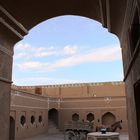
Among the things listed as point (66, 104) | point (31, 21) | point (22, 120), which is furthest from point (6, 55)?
Answer: point (66, 104)

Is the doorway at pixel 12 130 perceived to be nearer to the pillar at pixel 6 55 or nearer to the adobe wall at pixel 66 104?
the adobe wall at pixel 66 104

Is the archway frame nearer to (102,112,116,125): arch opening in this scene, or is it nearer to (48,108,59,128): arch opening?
(102,112,116,125): arch opening

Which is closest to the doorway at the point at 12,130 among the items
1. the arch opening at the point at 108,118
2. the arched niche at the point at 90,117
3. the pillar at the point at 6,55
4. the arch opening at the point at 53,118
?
the arch opening at the point at 53,118

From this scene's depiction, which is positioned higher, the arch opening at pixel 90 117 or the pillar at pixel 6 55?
the pillar at pixel 6 55

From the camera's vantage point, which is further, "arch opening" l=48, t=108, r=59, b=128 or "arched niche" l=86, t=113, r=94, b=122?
"arch opening" l=48, t=108, r=59, b=128

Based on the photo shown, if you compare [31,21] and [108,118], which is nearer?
[31,21]

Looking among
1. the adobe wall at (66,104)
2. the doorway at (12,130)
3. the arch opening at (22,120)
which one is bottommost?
the doorway at (12,130)

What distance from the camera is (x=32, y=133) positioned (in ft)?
71.5

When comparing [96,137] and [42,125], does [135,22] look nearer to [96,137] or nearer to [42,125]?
[96,137]

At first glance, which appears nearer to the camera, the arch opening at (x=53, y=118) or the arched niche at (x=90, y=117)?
the arched niche at (x=90, y=117)

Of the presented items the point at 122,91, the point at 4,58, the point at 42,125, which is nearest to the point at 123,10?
the point at 4,58

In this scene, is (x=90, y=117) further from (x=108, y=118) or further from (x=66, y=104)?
(x=66, y=104)

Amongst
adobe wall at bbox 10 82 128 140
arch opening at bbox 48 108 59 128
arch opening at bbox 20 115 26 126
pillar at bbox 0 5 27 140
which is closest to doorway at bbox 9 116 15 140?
adobe wall at bbox 10 82 128 140

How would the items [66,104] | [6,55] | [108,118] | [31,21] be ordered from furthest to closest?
[66,104]
[108,118]
[31,21]
[6,55]
